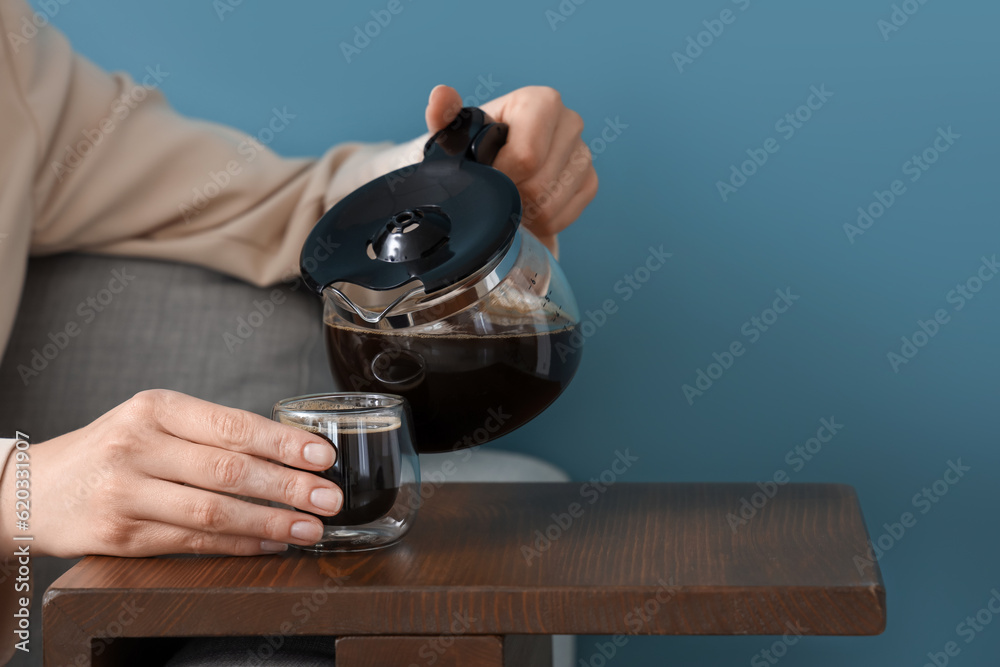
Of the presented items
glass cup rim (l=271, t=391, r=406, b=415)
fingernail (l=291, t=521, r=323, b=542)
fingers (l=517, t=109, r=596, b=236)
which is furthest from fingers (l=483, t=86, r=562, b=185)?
fingernail (l=291, t=521, r=323, b=542)

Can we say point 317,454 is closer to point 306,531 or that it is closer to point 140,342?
point 306,531

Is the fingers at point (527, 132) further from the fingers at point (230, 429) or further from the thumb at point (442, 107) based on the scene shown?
the fingers at point (230, 429)

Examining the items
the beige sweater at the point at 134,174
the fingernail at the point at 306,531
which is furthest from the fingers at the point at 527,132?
the fingernail at the point at 306,531

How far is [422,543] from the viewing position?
601 mm

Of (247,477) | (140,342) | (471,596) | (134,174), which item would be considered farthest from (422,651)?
(134,174)

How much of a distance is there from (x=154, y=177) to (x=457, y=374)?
578 mm

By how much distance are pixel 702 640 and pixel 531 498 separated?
50 cm

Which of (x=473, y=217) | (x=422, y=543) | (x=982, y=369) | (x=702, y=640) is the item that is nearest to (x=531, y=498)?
(x=422, y=543)

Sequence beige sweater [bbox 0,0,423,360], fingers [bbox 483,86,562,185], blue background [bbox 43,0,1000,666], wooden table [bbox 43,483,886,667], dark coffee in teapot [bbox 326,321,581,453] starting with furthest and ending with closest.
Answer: blue background [bbox 43,0,1000,666] → beige sweater [bbox 0,0,423,360] → fingers [bbox 483,86,562,185] → dark coffee in teapot [bbox 326,321,581,453] → wooden table [bbox 43,483,886,667]

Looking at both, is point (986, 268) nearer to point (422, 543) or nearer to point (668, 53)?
point (668, 53)

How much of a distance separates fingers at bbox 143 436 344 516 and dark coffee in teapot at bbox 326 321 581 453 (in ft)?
0.30

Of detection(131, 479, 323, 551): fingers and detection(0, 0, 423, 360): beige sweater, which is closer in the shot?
detection(131, 479, 323, 551): fingers

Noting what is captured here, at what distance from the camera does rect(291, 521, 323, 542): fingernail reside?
55 cm

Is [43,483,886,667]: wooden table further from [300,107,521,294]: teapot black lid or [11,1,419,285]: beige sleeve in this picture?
[11,1,419,285]: beige sleeve
